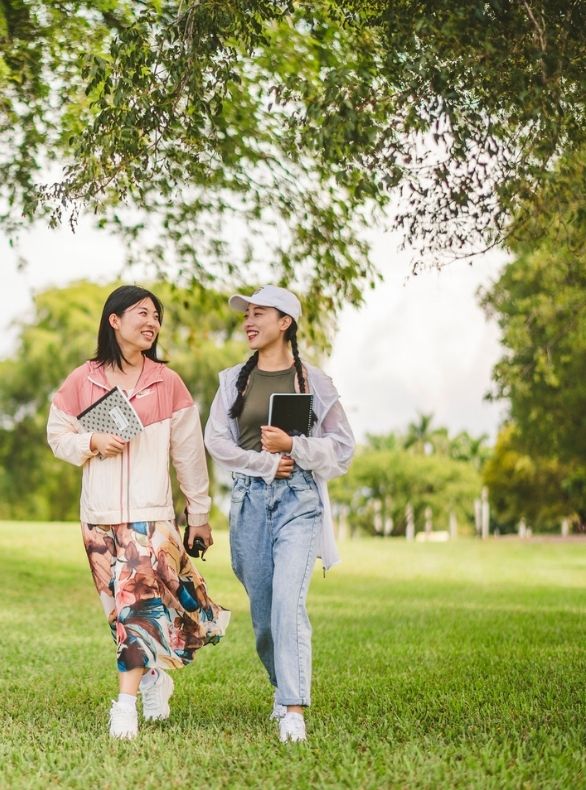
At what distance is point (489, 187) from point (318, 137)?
1793mm

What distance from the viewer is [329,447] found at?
605 cm

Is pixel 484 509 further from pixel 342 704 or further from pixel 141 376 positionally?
pixel 141 376

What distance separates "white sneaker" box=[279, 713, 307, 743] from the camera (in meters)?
5.68

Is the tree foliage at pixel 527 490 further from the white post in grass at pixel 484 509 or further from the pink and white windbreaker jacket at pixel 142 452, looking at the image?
the pink and white windbreaker jacket at pixel 142 452

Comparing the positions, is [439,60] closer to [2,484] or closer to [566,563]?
[566,563]

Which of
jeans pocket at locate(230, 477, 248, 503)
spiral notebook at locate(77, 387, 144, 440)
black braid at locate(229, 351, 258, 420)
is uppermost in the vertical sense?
black braid at locate(229, 351, 258, 420)

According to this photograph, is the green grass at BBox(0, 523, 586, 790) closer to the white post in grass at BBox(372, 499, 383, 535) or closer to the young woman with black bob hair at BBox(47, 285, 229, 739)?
the young woman with black bob hair at BBox(47, 285, 229, 739)

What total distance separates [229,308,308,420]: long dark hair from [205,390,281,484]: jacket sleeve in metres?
0.08

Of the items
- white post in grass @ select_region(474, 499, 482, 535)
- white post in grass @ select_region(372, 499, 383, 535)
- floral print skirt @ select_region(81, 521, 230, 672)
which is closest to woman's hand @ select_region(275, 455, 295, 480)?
floral print skirt @ select_region(81, 521, 230, 672)

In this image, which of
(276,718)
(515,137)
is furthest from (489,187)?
(276,718)

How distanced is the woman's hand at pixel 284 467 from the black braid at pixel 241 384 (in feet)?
1.36

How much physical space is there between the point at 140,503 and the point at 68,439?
52 cm

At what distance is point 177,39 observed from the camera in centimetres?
656

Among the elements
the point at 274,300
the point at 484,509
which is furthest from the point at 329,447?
the point at 484,509
